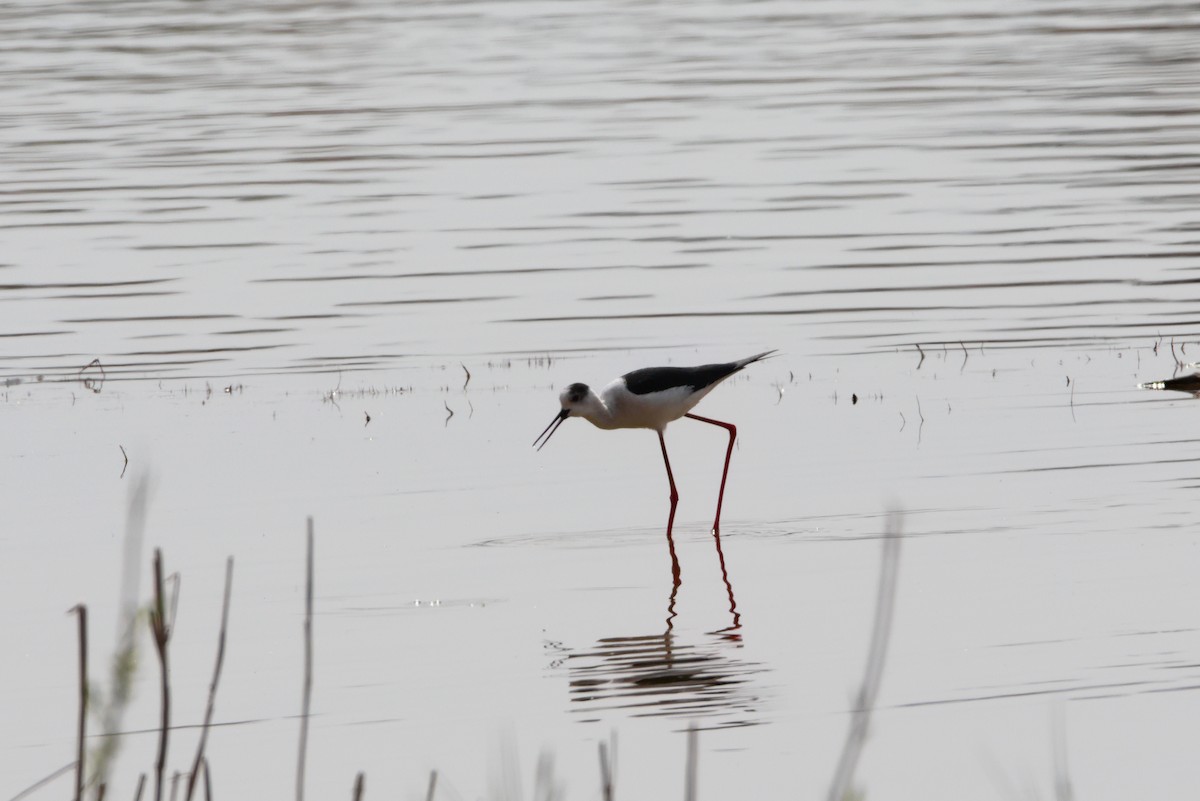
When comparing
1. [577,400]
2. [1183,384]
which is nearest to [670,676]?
[577,400]

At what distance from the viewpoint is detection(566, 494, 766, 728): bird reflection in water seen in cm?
705

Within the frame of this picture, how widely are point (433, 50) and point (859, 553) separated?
1239 inches

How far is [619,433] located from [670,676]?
5.20 m

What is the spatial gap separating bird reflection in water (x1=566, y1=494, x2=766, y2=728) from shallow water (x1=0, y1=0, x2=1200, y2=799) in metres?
0.02

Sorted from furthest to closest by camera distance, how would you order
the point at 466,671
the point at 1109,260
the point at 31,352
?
the point at 1109,260 → the point at 31,352 → the point at 466,671

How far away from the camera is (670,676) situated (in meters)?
7.46

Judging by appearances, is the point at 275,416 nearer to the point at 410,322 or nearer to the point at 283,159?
the point at 410,322

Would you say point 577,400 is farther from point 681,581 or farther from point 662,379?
point 681,581

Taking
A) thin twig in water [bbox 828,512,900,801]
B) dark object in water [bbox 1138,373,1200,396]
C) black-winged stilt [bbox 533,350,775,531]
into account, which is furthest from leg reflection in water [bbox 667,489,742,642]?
thin twig in water [bbox 828,512,900,801]

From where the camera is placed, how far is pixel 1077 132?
25.0 meters

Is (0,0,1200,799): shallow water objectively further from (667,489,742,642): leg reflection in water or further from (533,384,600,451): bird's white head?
(533,384,600,451): bird's white head

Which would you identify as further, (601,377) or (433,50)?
(433,50)

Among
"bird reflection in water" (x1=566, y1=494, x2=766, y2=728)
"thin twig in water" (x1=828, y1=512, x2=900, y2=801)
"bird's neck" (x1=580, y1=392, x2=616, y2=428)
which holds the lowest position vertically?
"bird reflection in water" (x1=566, y1=494, x2=766, y2=728)

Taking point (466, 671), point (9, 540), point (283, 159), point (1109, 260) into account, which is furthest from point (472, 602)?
point (283, 159)
